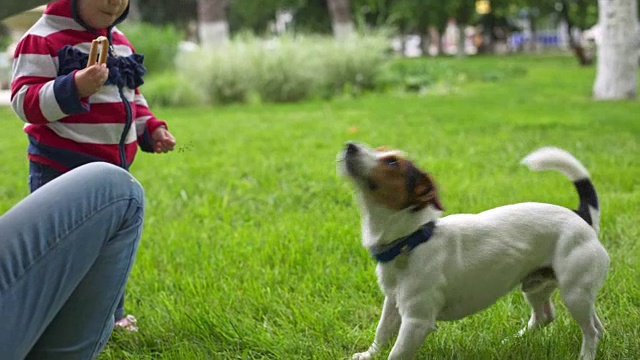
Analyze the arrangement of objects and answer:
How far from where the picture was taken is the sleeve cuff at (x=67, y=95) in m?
2.29

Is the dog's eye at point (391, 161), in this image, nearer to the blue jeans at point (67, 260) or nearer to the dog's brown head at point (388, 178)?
the dog's brown head at point (388, 178)

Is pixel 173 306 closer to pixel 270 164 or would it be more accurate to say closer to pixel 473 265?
pixel 473 265

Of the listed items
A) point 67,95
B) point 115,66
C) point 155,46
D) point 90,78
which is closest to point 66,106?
point 67,95

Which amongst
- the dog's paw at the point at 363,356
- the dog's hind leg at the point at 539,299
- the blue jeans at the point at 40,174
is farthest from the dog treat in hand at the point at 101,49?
the dog's hind leg at the point at 539,299

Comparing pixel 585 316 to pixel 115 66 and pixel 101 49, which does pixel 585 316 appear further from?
pixel 115 66

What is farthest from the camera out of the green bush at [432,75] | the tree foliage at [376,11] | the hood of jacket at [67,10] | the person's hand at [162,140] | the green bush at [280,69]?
the tree foliage at [376,11]

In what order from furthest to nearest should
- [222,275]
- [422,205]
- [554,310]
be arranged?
1. [222,275]
2. [554,310]
3. [422,205]

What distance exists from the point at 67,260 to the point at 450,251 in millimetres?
1070

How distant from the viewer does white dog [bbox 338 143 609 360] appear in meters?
2.13

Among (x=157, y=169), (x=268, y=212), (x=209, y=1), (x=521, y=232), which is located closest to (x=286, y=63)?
(x=209, y=1)

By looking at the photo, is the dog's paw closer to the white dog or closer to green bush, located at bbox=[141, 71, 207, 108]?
the white dog

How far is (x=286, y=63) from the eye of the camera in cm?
1344

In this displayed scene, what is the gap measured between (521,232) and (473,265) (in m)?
0.19

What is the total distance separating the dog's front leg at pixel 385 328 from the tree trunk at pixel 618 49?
972 centimetres
